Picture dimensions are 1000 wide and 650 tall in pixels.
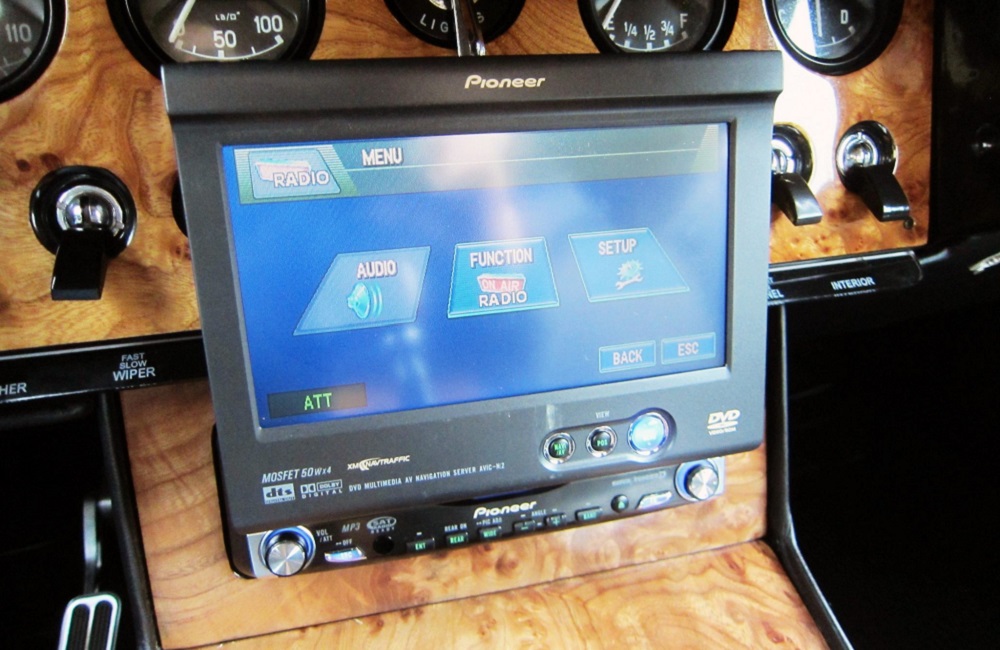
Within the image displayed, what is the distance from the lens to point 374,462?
0.81 metres

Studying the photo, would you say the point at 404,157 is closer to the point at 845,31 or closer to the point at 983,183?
the point at 845,31

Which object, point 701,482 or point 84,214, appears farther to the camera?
point 701,482

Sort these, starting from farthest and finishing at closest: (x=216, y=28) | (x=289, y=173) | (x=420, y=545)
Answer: (x=420, y=545) → (x=216, y=28) → (x=289, y=173)

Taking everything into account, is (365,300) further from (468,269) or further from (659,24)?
(659,24)

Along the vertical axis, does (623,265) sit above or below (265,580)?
above

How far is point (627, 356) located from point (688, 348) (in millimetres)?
68

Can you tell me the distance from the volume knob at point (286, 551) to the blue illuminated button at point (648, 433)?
39 centimetres

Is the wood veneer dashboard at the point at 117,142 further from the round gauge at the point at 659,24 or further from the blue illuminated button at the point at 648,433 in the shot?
the blue illuminated button at the point at 648,433

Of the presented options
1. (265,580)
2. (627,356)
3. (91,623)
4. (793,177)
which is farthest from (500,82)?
(91,623)

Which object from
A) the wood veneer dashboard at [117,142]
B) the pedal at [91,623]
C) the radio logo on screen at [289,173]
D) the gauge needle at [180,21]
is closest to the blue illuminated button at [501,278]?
the radio logo on screen at [289,173]

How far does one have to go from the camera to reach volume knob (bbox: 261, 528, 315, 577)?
914mm

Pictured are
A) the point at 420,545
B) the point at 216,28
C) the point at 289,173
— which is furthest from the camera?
the point at 420,545

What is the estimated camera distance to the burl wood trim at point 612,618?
99 cm

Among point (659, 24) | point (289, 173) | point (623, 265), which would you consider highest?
point (659, 24)
